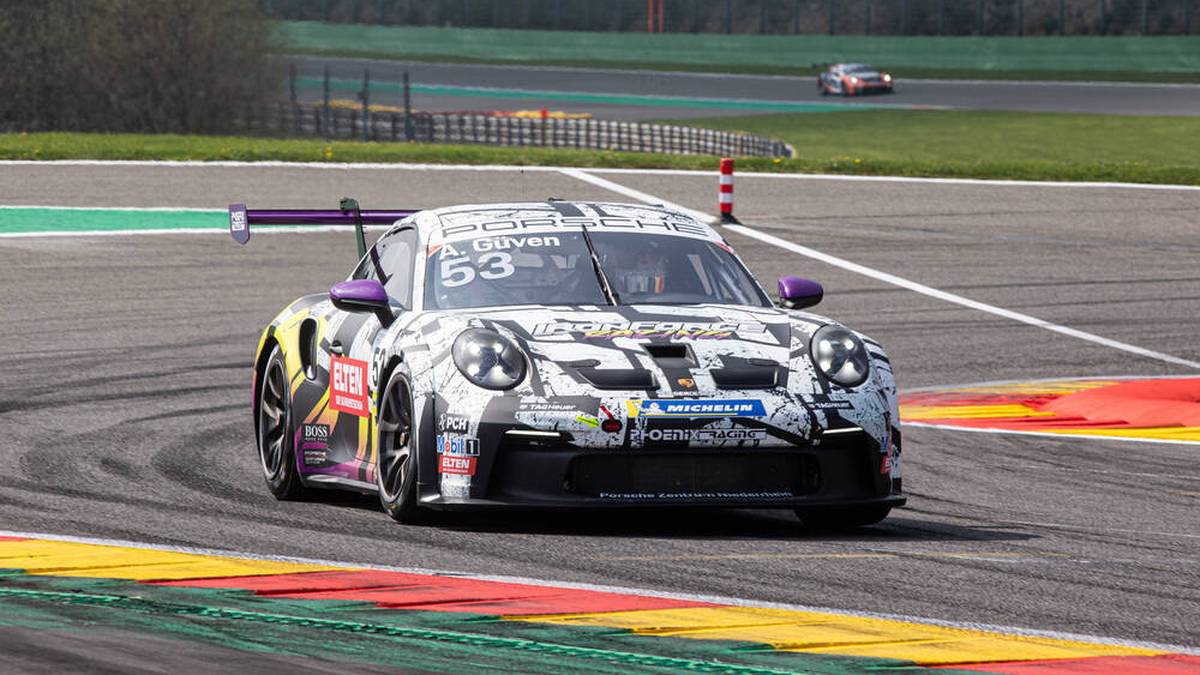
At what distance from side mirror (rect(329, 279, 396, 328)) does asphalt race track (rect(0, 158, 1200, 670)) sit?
2.66 feet

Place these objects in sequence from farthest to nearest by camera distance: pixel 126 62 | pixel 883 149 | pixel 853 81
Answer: pixel 853 81, pixel 883 149, pixel 126 62

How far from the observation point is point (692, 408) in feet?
24.5

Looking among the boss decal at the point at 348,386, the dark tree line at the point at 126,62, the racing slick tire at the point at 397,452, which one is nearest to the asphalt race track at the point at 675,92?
the dark tree line at the point at 126,62

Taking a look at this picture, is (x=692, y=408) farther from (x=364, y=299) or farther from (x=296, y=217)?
(x=296, y=217)

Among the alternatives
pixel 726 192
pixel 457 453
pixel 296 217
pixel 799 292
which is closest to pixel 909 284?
pixel 726 192

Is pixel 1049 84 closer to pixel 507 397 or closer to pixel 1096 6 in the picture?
pixel 1096 6

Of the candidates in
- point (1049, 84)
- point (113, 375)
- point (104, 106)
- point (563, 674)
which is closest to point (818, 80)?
point (1049, 84)

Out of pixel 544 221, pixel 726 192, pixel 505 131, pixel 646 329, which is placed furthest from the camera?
pixel 505 131

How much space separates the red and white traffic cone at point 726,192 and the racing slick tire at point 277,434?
548 inches

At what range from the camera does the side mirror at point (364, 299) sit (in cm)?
831

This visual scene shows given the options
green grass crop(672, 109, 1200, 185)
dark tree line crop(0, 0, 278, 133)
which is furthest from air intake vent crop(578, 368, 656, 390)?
dark tree line crop(0, 0, 278, 133)

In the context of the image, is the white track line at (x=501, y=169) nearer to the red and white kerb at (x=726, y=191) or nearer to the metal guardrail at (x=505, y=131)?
the red and white kerb at (x=726, y=191)

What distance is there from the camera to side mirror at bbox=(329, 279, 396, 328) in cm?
831

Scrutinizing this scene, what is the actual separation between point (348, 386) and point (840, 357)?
2.06 m
